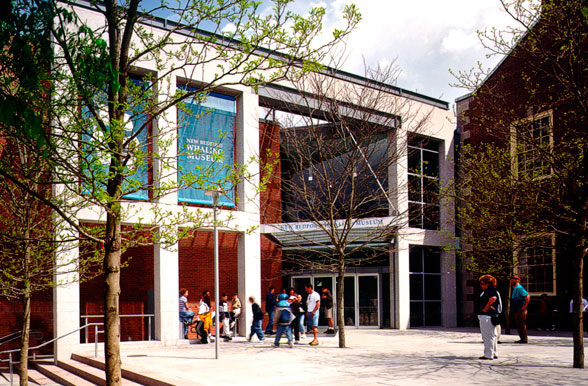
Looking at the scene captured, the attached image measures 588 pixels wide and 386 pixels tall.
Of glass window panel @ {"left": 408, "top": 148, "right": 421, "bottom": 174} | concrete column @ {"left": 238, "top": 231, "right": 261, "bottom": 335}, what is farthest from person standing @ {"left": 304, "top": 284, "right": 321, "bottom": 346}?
glass window panel @ {"left": 408, "top": 148, "right": 421, "bottom": 174}

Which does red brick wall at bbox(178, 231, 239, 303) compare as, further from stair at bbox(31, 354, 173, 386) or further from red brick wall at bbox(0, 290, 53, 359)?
stair at bbox(31, 354, 173, 386)

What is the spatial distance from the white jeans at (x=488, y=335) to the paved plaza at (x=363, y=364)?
1.09 ft

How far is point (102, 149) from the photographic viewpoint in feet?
24.1

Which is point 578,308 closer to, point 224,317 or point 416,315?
point 224,317

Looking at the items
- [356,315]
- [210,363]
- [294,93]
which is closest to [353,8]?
[210,363]

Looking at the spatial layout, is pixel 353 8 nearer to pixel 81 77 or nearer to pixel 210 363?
pixel 81 77

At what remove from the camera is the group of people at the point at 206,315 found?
1966cm

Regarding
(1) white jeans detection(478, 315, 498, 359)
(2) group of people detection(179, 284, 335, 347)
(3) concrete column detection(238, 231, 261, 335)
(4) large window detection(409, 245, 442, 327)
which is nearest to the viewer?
(1) white jeans detection(478, 315, 498, 359)

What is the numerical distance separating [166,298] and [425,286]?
12774 millimetres

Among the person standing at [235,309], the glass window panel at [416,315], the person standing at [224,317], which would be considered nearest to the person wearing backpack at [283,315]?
the person standing at [224,317]

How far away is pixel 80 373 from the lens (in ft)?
47.9

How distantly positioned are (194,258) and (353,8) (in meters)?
17.3

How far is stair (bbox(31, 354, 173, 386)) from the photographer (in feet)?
38.8

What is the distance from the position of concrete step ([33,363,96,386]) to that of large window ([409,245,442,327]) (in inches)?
611
